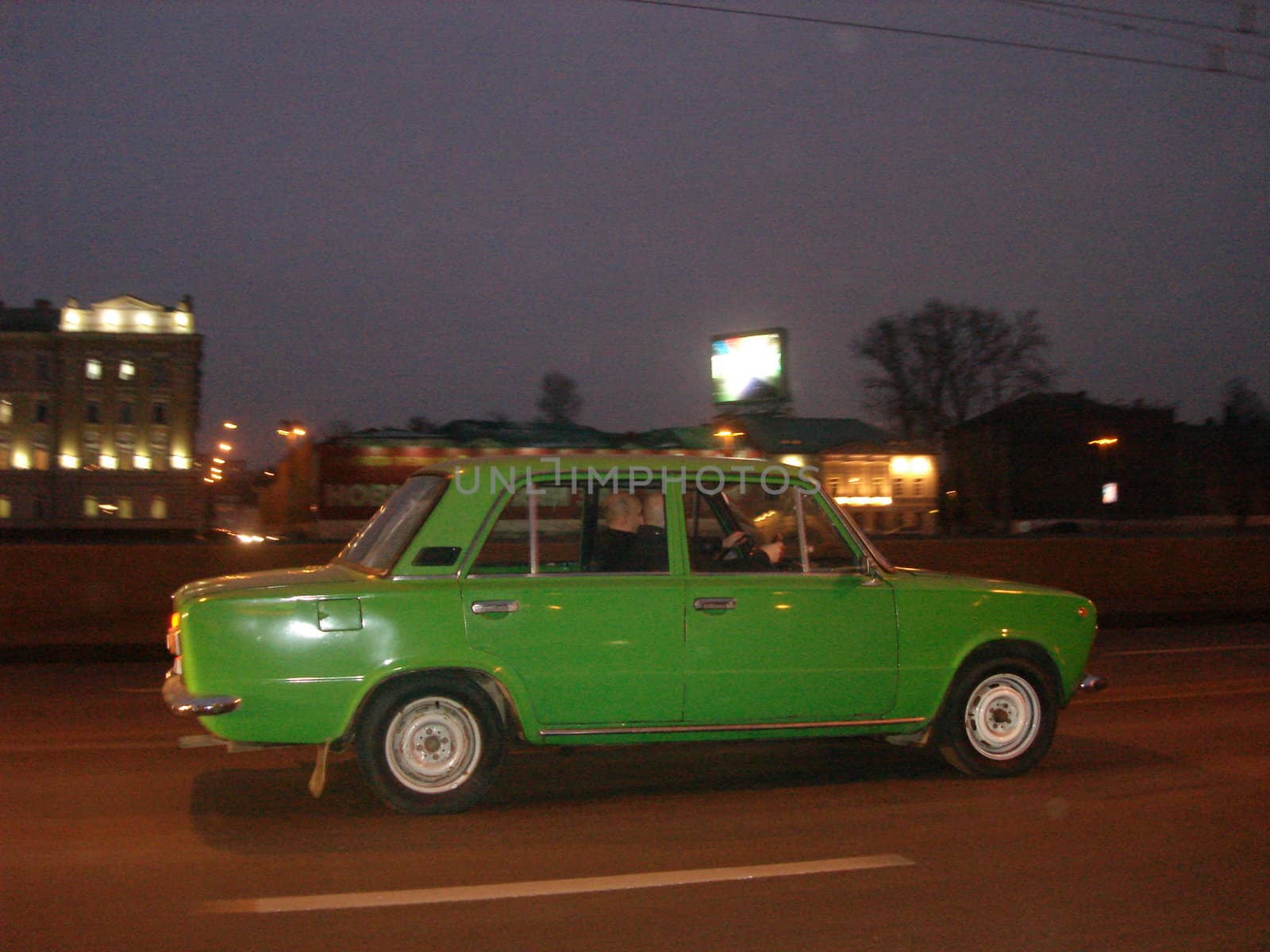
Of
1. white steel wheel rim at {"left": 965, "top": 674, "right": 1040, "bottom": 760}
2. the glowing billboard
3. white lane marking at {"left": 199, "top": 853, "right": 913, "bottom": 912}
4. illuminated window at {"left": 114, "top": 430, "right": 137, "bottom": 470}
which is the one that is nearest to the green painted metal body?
white steel wheel rim at {"left": 965, "top": 674, "right": 1040, "bottom": 760}

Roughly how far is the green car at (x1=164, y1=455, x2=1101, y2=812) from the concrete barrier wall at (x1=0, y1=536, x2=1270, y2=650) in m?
8.89

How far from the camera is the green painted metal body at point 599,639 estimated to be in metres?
5.51

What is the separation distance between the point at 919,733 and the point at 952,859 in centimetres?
Answer: 142

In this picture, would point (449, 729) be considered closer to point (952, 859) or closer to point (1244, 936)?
point (952, 859)

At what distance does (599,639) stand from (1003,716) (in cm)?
250

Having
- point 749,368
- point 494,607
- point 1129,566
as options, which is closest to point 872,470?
A: point 749,368

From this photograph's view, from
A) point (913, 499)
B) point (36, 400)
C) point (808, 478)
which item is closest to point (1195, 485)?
point (913, 499)

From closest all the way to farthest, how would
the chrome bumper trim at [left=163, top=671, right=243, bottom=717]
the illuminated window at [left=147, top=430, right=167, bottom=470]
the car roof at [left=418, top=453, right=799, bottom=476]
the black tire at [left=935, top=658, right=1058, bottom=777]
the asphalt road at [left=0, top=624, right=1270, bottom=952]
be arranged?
the asphalt road at [left=0, top=624, right=1270, bottom=952]
the chrome bumper trim at [left=163, top=671, right=243, bottom=717]
the car roof at [left=418, top=453, right=799, bottom=476]
the black tire at [left=935, top=658, right=1058, bottom=777]
the illuminated window at [left=147, top=430, right=167, bottom=470]

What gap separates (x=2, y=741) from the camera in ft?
24.8

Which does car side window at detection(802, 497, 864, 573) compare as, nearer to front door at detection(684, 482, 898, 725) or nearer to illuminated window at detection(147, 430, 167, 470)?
front door at detection(684, 482, 898, 725)

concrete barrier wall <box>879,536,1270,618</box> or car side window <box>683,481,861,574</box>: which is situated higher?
car side window <box>683,481,861,574</box>

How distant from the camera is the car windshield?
19.4 feet

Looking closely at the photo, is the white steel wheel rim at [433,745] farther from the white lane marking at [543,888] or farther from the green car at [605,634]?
the white lane marking at [543,888]

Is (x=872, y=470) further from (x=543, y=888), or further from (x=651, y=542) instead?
(x=543, y=888)
